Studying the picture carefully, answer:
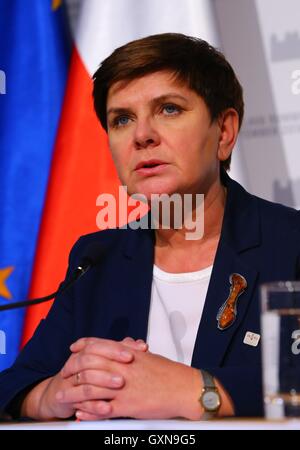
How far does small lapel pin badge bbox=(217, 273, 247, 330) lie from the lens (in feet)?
Answer: 5.82

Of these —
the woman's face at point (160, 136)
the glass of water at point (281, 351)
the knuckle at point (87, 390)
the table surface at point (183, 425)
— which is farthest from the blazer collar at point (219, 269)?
the table surface at point (183, 425)

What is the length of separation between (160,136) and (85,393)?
2.30ft

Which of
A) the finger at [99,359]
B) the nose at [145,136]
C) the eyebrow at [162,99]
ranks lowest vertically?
the finger at [99,359]

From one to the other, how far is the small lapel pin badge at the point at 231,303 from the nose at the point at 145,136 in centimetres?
39

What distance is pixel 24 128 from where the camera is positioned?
2.50 meters

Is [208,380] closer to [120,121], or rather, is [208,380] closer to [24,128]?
A: [120,121]

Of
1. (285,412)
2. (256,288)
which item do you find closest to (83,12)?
(256,288)

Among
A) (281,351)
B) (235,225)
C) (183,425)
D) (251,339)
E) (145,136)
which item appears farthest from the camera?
(235,225)

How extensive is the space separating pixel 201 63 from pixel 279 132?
371mm

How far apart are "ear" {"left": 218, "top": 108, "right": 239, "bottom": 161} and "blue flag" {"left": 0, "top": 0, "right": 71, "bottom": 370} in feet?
2.26

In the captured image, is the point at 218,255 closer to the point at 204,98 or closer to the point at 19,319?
the point at 204,98

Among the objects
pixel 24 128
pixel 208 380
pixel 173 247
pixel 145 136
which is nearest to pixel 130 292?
pixel 173 247

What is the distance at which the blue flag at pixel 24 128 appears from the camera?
248 centimetres

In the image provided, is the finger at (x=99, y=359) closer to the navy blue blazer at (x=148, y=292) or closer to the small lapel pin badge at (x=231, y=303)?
the navy blue blazer at (x=148, y=292)
